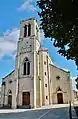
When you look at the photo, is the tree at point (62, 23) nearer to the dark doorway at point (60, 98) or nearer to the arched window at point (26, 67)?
the arched window at point (26, 67)

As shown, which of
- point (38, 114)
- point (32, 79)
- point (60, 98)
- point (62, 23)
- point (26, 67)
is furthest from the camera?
point (60, 98)

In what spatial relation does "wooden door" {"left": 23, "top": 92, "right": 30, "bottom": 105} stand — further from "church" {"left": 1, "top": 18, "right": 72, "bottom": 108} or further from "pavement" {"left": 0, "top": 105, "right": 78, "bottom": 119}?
"pavement" {"left": 0, "top": 105, "right": 78, "bottom": 119}

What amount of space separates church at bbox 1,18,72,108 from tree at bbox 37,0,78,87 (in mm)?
24327

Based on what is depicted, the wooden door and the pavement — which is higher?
the wooden door

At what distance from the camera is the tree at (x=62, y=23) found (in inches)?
295

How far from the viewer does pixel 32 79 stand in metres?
34.8

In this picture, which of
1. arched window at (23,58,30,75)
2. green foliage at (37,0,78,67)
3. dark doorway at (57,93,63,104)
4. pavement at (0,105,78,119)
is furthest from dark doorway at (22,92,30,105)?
green foliage at (37,0,78,67)

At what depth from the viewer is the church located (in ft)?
114

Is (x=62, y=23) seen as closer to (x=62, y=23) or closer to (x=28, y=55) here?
(x=62, y=23)

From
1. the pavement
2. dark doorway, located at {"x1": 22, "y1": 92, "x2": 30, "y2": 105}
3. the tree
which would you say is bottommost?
the pavement

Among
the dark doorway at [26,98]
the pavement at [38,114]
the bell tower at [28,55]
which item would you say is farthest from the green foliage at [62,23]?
the dark doorway at [26,98]

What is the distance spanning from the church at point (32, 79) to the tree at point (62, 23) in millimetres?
24327

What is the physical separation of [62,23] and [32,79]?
27073mm

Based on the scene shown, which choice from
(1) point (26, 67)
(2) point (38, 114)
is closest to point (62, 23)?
(2) point (38, 114)
